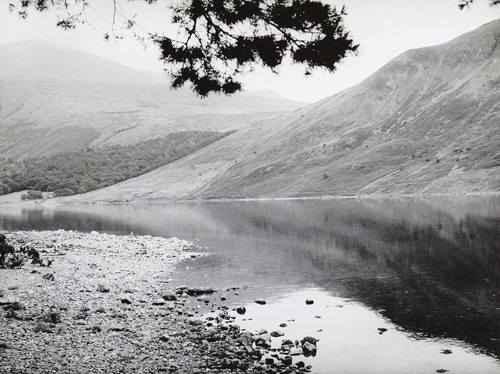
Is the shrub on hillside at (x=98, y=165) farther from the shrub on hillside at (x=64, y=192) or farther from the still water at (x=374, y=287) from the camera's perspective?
the still water at (x=374, y=287)

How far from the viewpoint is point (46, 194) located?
142m

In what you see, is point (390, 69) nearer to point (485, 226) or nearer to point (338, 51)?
point (485, 226)

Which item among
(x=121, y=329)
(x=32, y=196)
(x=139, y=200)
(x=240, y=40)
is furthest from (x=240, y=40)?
(x=32, y=196)

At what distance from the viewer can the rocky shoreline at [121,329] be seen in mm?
11484

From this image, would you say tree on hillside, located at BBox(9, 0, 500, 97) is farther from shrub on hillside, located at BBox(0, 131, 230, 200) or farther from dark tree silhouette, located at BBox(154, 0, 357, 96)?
shrub on hillside, located at BBox(0, 131, 230, 200)

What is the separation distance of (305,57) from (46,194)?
142m

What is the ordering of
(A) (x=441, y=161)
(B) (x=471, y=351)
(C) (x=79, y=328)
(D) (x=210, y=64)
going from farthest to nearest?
1. (A) (x=441, y=161)
2. (C) (x=79, y=328)
3. (B) (x=471, y=351)
4. (D) (x=210, y=64)

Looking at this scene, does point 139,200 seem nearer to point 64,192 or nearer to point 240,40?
point 64,192

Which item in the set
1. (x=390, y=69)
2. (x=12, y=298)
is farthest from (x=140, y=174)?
(x=12, y=298)

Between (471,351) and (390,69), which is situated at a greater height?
(390,69)

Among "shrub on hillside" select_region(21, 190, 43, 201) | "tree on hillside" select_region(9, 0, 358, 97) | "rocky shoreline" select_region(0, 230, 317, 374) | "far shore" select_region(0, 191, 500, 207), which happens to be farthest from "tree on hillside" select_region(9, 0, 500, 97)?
"shrub on hillside" select_region(21, 190, 43, 201)

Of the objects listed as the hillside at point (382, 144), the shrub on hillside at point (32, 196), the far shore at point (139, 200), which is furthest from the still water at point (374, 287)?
the shrub on hillside at point (32, 196)

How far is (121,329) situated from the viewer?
14.3 metres

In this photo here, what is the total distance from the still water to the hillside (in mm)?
54490
